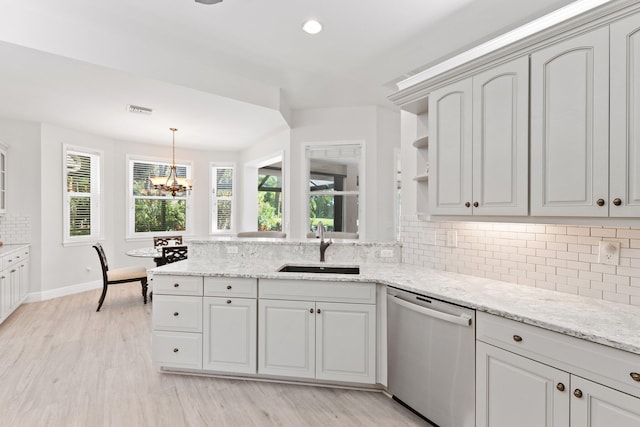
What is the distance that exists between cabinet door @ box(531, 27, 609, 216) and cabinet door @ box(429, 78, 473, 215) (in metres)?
0.39

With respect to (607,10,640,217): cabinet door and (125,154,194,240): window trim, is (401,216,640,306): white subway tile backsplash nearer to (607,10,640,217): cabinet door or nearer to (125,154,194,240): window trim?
(607,10,640,217): cabinet door

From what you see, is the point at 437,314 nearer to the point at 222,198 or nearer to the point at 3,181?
the point at 3,181

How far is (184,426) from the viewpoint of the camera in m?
2.05

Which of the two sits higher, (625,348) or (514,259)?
(514,259)


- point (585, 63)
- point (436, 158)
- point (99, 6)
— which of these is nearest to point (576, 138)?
point (585, 63)

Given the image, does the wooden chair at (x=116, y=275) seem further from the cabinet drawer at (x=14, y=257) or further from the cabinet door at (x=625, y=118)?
the cabinet door at (x=625, y=118)

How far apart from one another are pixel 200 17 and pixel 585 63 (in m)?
2.55

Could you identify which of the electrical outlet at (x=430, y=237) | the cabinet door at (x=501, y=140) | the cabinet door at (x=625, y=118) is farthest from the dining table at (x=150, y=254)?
the cabinet door at (x=625, y=118)

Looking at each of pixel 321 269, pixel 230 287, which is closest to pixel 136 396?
pixel 230 287

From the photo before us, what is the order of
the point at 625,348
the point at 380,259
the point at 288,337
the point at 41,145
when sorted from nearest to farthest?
the point at 625,348 → the point at 288,337 → the point at 380,259 → the point at 41,145

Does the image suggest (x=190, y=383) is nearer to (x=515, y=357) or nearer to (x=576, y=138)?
(x=515, y=357)

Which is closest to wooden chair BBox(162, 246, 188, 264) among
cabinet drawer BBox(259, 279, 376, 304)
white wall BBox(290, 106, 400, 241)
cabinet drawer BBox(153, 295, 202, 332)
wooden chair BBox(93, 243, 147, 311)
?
wooden chair BBox(93, 243, 147, 311)

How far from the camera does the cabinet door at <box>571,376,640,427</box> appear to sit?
1217 mm

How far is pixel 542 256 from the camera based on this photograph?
204 cm
